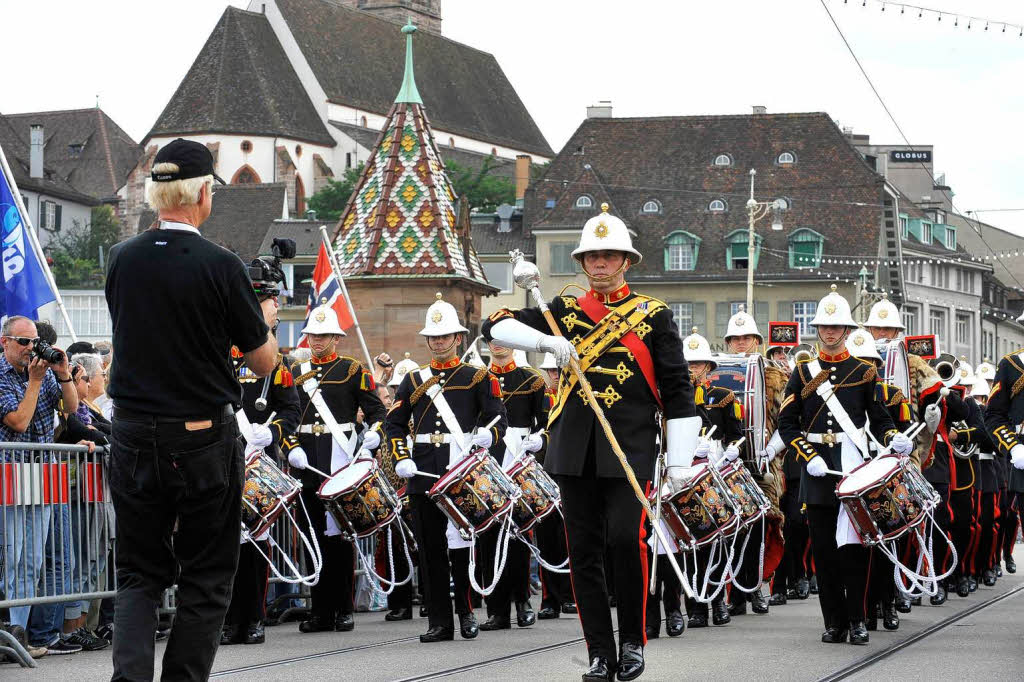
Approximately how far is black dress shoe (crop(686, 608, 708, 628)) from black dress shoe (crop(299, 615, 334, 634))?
2.59 meters

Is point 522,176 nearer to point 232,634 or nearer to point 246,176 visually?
point 246,176

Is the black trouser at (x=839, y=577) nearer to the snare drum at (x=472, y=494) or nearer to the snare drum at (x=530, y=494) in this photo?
the snare drum at (x=472, y=494)

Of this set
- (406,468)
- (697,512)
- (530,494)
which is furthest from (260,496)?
(697,512)

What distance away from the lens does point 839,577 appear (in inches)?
478

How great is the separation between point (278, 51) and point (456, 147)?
13.6 meters

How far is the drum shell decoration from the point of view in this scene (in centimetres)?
1292

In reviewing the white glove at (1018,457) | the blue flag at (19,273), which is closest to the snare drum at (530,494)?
the white glove at (1018,457)

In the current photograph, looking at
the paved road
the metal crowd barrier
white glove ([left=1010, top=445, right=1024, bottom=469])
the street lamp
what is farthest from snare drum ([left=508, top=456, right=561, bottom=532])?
the street lamp

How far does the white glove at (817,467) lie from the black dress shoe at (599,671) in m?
3.31

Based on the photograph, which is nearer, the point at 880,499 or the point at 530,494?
the point at 880,499

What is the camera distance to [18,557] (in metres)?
11.1

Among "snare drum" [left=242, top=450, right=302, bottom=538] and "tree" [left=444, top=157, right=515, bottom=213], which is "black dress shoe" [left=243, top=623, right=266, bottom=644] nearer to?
"snare drum" [left=242, top=450, right=302, bottom=538]

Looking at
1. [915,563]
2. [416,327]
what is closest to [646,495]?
[915,563]

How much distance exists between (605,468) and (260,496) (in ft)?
11.7
